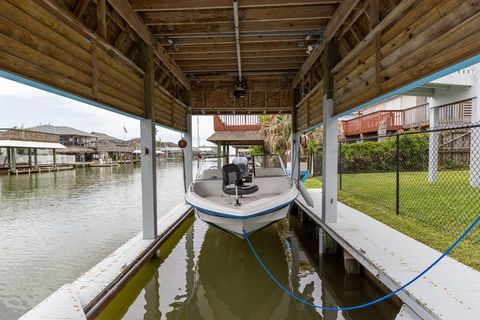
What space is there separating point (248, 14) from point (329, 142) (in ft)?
8.34

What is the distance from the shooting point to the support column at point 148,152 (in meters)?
4.82

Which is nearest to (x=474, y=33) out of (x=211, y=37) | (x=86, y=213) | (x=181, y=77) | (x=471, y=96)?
(x=211, y=37)

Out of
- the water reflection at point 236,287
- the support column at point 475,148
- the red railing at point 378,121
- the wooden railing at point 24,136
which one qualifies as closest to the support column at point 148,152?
the water reflection at point 236,287

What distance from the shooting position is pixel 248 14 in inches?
176

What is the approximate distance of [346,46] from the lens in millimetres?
4770

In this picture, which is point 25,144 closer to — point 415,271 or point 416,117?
point 416,117

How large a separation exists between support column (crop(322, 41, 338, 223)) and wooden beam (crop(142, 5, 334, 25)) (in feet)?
2.46

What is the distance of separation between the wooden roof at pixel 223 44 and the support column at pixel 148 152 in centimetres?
3

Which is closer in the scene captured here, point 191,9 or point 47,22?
point 47,22

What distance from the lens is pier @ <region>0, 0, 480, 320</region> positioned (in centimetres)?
234

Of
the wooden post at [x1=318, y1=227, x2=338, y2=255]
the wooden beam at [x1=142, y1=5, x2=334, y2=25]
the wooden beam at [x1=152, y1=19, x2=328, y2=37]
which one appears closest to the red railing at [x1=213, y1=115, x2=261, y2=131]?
the wooden beam at [x1=152, y1=19, x2=328, y2=37]

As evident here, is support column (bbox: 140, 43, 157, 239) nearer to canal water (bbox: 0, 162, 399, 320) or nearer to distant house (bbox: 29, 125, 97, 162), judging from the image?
canal water (bbox: 0, 162, 399, 320)

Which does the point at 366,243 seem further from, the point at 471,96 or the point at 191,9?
the point at 471,96

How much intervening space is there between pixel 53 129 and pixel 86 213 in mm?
41431
